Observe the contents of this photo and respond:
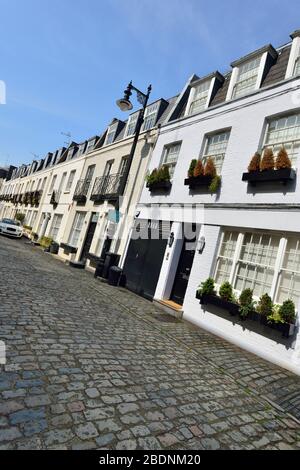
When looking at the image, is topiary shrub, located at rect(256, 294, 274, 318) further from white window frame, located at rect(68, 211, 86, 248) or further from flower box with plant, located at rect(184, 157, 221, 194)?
white window frame, located at rect(68, 211, 86, 248)

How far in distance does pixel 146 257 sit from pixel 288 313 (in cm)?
678

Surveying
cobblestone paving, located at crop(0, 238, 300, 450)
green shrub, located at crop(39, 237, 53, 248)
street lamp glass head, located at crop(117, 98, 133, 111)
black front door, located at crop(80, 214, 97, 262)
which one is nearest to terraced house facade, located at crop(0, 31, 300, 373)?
black front door, located at crop(80, 214, 97, 262)

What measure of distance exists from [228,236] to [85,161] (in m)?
15.2

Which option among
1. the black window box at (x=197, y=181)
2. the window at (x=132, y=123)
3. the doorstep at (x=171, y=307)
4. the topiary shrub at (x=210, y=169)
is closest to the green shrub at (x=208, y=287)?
the doorstep at (x=171, y=307)

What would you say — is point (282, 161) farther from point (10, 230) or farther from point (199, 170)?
point (10, 230)

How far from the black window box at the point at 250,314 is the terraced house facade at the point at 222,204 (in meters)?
0.02

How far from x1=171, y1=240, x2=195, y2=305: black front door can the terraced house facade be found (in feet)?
0.14

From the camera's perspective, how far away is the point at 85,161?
21.8m

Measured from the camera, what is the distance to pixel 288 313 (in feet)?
22.1

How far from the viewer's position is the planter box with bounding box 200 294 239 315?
793cm

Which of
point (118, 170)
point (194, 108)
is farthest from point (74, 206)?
point (194, 108)

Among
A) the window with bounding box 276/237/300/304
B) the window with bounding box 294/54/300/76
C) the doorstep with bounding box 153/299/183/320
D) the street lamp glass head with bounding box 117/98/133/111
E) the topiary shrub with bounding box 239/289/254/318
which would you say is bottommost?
the doorstep with bounding box 153/299/183/320

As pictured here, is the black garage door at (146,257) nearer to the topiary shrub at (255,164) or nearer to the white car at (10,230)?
the topiary shrub at (255,164)
